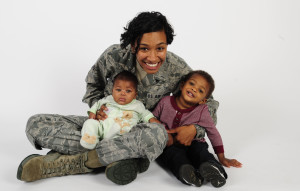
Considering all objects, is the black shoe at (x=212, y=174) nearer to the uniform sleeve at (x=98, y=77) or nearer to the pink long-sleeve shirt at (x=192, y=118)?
the pink long-sleeve shirt at (x=192, y=118)

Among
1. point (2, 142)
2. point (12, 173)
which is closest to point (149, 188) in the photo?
point (12, 173)

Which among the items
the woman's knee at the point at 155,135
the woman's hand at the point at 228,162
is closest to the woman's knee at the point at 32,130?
the woman's knee at the point at 155,135

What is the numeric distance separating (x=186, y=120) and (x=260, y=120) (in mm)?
1160

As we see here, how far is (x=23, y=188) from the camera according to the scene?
2527 millimetres

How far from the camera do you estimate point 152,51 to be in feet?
9.48

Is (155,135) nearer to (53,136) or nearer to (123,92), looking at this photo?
(123,92)

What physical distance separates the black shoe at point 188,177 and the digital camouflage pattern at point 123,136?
0.19m

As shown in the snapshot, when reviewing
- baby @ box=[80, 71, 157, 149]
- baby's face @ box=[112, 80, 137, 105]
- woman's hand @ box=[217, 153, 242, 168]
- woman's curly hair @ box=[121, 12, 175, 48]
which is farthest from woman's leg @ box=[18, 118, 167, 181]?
woman's curly hair @ box=[121, 12, 175, 48]

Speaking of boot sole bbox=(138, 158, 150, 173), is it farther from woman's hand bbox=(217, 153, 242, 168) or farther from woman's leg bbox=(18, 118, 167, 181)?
woman's hand bbox=(217, 153, 242, 168)

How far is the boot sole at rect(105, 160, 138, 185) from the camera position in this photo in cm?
258

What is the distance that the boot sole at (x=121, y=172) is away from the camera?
2580 mm

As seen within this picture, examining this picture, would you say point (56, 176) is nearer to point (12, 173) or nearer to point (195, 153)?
point (12, 173)

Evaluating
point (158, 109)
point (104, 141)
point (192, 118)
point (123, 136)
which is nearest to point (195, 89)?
point (192, 118)

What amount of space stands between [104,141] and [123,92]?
38cm
